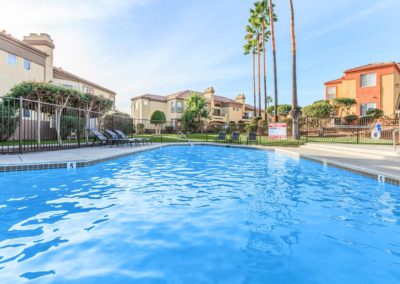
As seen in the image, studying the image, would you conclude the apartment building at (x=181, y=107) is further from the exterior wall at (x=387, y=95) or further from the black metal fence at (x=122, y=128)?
the exterior wall at (x=387, y=95)

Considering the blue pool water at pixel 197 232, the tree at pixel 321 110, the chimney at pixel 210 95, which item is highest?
the chimney at pixel 210 95

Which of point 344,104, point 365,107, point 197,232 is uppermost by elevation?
point 344,104

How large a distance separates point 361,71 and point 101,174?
2715 cm

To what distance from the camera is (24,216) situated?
3.87 meters

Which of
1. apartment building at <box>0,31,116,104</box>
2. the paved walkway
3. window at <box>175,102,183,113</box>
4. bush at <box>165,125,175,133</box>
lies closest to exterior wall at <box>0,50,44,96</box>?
apartment building at <box>0,31,116,104</box>

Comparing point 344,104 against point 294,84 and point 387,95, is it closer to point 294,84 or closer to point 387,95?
point 387,95

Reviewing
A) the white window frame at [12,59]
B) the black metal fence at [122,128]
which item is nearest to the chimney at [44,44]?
the white window frame at [12,59]

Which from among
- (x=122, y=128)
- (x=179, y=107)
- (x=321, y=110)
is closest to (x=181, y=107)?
(x=179, y=107)

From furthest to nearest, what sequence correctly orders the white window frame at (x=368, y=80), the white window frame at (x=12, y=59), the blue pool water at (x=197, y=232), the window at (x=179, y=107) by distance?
the window at (x=179, y=107) → the white window frame at (x=368, y=80) → the white window frame at (x=12, y=59) → the blue pool water at (x=197, y=232)

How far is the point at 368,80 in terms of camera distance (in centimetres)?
2450

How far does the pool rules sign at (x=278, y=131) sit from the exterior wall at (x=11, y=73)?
1844cm

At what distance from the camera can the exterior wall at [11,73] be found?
1783 centimetres

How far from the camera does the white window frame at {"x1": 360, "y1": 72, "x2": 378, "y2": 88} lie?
24119mm

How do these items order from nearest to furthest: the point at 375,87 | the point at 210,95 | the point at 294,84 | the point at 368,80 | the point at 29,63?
the point at 294,84 < the point at 29,63 < the point at 375,87 < the point at 368,80 < the point at 210,95
